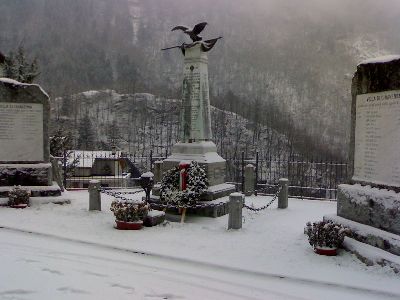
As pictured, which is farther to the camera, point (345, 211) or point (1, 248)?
point (345, 211)

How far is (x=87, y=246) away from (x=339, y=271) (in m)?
4.55

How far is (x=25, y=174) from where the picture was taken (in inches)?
479

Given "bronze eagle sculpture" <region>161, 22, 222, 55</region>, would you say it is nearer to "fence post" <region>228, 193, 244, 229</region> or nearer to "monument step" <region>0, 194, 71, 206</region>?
"fence post" <region>228, 193, 244, 229</region>

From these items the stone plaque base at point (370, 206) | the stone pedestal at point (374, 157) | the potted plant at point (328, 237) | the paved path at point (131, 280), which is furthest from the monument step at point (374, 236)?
the paved path at point (131, 280)

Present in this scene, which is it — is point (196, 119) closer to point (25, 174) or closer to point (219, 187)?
point (219, 187)

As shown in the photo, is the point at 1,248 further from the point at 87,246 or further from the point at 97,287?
the point at 97,287

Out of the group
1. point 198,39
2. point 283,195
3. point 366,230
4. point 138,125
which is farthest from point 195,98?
point 138,125

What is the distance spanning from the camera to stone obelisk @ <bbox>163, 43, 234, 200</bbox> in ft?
39.1

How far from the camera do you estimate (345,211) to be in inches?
320

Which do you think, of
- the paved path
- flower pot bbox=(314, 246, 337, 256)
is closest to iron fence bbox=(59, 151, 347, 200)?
flower pot bbox=(314, 246, 337, 256)

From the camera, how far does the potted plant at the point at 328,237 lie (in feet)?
23.5

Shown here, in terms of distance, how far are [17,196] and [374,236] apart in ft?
29.4

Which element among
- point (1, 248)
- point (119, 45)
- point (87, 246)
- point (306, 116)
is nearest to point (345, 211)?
point (87, 246)

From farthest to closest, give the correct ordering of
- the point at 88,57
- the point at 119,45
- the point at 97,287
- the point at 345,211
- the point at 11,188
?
the point at 119,45, the point at 88,57, the point at 11,188, the point at 345,211, the point at 97,287
